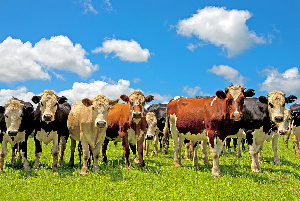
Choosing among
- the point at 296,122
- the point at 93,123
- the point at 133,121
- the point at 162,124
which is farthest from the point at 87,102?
the point at 296,122

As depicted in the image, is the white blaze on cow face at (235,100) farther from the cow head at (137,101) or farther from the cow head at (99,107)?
the cow head at (99,107)

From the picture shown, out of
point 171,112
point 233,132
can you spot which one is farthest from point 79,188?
point 233,132

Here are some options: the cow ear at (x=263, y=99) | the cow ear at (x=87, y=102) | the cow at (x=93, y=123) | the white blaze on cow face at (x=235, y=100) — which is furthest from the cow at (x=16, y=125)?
the cow ear at (x=263, y=99)

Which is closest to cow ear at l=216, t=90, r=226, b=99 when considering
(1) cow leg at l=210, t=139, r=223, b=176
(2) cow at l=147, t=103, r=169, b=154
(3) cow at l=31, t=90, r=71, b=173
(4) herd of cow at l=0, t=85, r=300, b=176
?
(4) herd of cow at l=0, t=85, r=300, b=176

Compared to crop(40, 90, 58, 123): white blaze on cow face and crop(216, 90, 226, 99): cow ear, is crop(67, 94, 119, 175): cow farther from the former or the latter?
crop(216, 90, 226, 99): cow ear

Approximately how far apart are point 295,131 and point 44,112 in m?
15.3

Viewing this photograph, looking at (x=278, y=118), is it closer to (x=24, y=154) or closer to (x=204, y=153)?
(x=204, y=153)

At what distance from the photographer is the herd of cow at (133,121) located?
952 cm

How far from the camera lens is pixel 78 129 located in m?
10.4

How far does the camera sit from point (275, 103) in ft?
34.4

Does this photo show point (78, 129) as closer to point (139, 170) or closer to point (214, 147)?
point (139, 170)

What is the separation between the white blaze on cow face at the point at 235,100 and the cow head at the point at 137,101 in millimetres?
3226

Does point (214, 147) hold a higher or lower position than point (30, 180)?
higher

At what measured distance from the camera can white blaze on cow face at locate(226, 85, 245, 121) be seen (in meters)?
8.86
